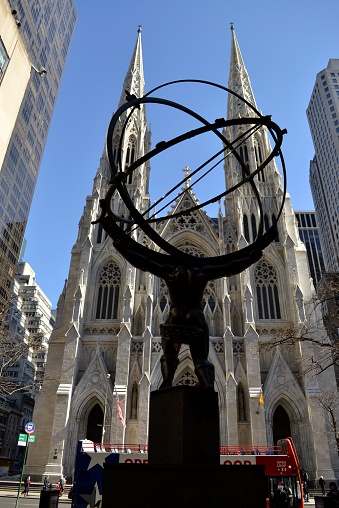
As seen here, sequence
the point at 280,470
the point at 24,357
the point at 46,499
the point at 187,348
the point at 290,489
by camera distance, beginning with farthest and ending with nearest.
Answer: the point at 24,357
the point at 187,348
the point at 280,470
the point at 290,489
the point at 46,499

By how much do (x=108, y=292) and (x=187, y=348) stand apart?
8.34 meters

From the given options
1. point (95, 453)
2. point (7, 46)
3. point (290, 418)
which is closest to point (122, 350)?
point (290, 418)

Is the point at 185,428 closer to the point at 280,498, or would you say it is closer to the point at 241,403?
the point at 280,498

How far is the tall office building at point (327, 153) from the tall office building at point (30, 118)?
4821cm

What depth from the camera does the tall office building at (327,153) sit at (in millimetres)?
73312

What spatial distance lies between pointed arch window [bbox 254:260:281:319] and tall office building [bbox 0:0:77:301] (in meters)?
26.1

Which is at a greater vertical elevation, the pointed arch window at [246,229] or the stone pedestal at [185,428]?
the pointed arch window at [246,229]

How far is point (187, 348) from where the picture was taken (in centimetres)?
3080

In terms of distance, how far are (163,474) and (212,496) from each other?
2.21 ft

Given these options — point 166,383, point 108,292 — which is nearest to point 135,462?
point 166,383

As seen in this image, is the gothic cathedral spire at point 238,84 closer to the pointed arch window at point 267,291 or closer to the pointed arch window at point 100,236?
the pointed arch window at point 267,291

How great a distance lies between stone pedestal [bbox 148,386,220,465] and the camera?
5879 millimetres

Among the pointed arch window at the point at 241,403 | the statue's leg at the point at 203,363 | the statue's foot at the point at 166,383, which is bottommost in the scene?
the statue's foot at the point at 166,383

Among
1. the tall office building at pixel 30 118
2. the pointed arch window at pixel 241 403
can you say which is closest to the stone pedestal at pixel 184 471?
the pointed arch window at pixel 241 403
